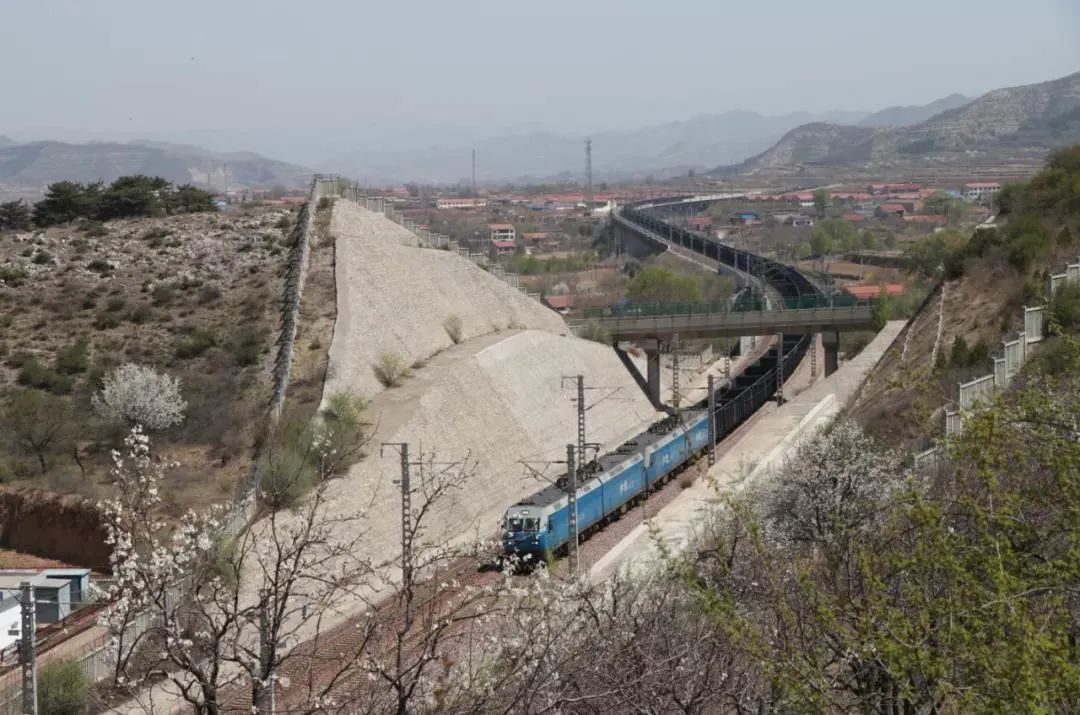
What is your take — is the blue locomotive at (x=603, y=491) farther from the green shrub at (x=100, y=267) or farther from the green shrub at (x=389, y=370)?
the green shrub at (x=100, y=267)

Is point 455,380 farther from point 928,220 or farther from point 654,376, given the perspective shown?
point 928,220

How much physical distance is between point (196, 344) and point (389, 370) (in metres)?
7.05

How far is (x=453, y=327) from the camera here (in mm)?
54969

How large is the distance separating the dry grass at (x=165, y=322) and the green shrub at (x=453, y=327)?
6.34 meters

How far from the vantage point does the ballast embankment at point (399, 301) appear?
1865 inches

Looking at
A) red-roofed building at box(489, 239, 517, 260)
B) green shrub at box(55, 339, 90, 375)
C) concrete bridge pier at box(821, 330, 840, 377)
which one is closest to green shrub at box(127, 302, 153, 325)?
green shrub at box(55, 339, 90, 375)

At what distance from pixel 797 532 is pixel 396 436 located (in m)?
17.4

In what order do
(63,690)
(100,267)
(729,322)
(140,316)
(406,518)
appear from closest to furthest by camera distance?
(63,690)
(406,518)
(140,316)
(100,267)
(729,322)

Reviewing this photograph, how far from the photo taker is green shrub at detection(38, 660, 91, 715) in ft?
72.6

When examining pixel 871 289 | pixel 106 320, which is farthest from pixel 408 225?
pixel 871 289

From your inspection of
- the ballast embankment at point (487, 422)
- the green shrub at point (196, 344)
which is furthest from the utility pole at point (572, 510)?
the green shrub at point (196, 344)

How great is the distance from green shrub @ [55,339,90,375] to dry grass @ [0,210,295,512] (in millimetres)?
251

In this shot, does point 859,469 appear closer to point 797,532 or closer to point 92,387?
point 797,532

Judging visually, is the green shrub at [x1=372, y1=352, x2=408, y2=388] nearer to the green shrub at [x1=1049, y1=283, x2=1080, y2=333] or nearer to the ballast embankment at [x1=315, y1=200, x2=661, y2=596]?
the ballast embankment at [x1=315, y1=200, x2=661, y2=596]
